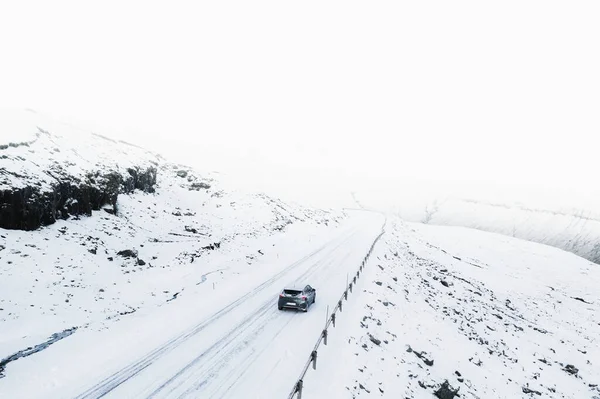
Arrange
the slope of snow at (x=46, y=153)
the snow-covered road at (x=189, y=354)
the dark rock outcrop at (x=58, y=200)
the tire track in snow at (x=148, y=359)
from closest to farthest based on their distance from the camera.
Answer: the tire track in snow at (x=148, y=359)
the snow-covered road at (x=189, y=354)
the dark rock outcrop at (x=58, y=200)
the slope of snow at (x=46, y=153)

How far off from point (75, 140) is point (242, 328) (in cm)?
2474

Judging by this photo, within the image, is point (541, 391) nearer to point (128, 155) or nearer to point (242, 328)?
point (242, 328)

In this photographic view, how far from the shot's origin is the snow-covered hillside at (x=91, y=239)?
14345 mm

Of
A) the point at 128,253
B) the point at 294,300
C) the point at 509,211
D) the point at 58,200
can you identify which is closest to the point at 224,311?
the point at 294,300

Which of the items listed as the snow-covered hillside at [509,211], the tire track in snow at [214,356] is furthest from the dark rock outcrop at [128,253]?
the snow-covered hillside at [509,211]

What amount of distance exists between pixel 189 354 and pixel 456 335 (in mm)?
16305

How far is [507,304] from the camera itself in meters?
30.8

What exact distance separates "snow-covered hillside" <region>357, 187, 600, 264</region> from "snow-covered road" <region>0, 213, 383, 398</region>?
235 ft

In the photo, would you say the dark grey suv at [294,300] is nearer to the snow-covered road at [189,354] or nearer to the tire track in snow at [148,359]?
the snow-covered road at [189,354]

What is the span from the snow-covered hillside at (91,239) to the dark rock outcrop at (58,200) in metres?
0.06

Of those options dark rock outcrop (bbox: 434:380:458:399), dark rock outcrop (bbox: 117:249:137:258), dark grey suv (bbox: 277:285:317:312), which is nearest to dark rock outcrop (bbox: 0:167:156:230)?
dark rock outcrop (bbox: 117:249:137:258)

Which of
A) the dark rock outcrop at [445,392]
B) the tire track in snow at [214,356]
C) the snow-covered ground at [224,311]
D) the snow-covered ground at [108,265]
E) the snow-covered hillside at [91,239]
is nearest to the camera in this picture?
the tire track in snow at [214,356]

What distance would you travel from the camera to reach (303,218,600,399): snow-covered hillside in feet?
42.9

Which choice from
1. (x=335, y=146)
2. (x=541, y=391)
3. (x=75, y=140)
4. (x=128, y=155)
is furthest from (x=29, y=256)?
(x=335, y=146)
